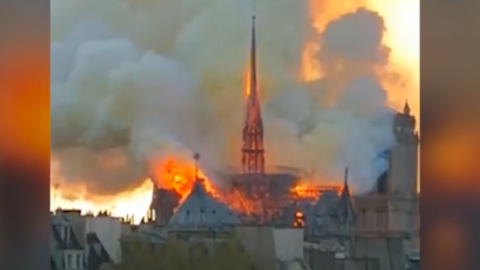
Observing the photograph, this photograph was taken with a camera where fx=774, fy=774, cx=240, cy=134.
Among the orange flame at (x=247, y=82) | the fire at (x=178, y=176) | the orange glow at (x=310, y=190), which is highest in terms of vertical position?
the orange flame at (x=247, y=82)

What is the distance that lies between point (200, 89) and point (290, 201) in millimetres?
334

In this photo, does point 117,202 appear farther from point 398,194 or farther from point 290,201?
point 398,194

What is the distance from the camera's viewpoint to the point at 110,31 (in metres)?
1.83

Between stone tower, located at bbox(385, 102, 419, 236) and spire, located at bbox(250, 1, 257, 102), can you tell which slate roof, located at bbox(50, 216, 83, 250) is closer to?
spire, located at bbox(250, 1, 257, 102)

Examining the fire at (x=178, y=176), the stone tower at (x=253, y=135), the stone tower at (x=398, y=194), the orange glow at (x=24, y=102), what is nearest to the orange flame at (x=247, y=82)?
the stone tower at (x=253, y=135)

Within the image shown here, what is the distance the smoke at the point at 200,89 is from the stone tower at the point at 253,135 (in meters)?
0.02

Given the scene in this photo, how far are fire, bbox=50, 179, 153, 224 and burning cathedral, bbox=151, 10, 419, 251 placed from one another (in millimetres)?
24

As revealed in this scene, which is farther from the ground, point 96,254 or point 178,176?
point 178,176

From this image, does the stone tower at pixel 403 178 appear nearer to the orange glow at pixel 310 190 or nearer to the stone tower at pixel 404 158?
the stone tower at pixel 404 158

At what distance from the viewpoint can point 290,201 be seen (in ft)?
5.85

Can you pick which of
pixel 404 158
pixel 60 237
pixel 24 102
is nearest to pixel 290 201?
pixel 404 158

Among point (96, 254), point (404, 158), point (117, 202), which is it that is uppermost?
point (404, 158)

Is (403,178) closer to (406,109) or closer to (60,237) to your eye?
(406,109)

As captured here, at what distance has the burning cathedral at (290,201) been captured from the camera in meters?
1.74
